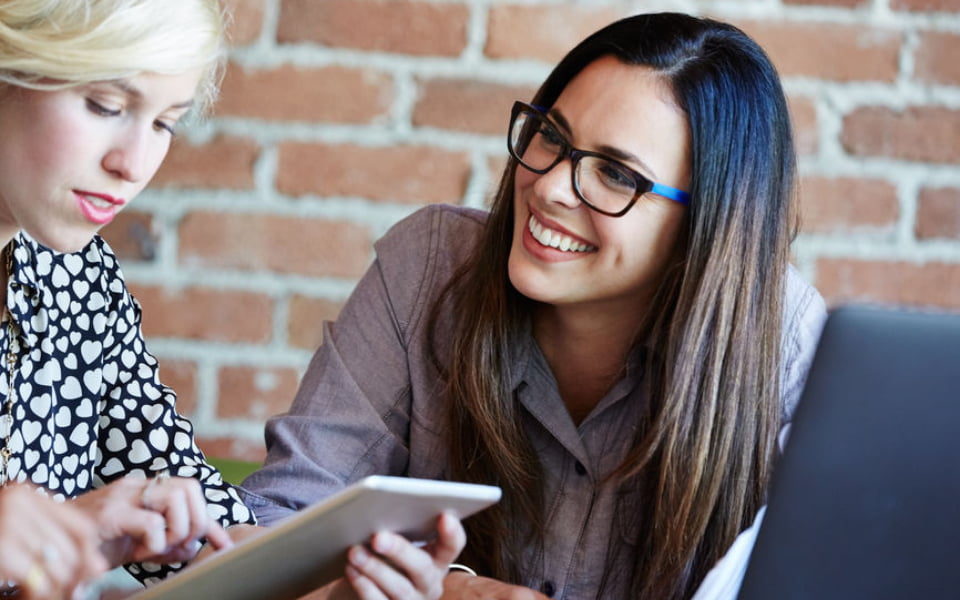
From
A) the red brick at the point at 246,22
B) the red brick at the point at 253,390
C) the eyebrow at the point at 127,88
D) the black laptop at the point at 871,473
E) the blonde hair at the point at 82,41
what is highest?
the red brick at the point at 246,22

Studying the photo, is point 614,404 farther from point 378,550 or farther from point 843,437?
point 843,437

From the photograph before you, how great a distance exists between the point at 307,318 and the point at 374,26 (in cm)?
44

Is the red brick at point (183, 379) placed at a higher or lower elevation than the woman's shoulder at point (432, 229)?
lower

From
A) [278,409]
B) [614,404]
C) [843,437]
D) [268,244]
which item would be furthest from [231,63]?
[843,437]

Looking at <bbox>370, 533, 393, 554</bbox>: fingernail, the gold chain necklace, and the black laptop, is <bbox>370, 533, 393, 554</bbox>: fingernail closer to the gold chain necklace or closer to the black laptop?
the black laptop

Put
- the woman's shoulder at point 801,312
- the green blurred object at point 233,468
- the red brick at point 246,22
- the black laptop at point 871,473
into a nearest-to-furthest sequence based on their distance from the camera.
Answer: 1. the black laptop at point 871,473
2. the woman's shoulder at point 801,312
3. the green blurred object at point 233,468
4. the red brick at point 246,22

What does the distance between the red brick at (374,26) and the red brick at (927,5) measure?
635 mm

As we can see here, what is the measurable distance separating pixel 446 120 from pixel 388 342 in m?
0.44

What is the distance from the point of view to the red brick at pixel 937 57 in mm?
1715

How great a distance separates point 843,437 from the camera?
696 mm

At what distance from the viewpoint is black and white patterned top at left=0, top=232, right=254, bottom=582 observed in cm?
113

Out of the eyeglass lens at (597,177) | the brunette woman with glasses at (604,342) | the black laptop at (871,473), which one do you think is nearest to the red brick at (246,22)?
the brunette woman with glasses at (604,342)

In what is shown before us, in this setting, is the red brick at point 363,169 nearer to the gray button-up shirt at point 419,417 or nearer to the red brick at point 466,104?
the red brick at point 466,104

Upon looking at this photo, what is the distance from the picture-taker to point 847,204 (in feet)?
5.65
